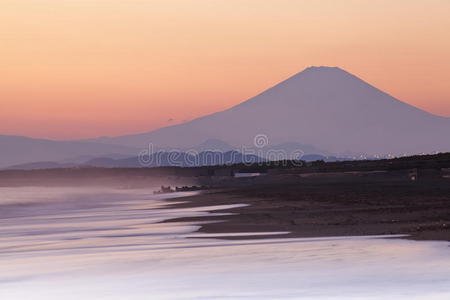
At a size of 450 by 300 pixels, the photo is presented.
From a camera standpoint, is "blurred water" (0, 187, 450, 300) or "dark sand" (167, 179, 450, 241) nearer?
"blurred water" (0, 187, 450, 300)

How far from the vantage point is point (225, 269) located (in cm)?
1530

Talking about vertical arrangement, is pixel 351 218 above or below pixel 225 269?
above

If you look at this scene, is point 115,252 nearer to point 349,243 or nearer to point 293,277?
point 349,243

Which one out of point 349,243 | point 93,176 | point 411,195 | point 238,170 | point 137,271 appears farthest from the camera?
point 93,176

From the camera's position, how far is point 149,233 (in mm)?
24656

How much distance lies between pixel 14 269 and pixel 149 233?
8424mm

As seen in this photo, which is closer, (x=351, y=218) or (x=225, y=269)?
(x=225, y=269)

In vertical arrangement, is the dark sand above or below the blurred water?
above

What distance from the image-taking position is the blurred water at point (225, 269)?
42.4 ft

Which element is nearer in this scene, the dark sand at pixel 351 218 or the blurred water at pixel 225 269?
the blurred water at pixel 225 269

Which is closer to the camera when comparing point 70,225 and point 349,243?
point 349,243

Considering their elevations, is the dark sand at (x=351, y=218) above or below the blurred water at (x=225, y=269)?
above

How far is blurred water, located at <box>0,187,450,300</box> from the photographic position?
12.9 m

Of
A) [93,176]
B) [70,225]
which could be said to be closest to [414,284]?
[70,225]
